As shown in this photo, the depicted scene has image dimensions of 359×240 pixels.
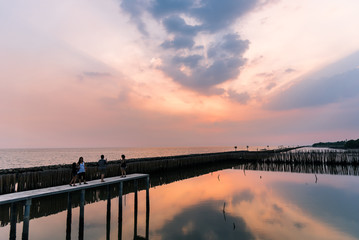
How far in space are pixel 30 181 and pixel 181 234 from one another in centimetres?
1275

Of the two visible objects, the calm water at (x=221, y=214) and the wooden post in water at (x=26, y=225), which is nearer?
the wooden post in water at (x=26, y=225)

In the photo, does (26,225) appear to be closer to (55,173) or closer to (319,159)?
(55,173)

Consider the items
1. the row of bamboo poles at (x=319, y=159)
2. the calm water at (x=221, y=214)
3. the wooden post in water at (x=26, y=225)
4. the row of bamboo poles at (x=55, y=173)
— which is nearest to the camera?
the wooden post in water at (x=26, y=225)

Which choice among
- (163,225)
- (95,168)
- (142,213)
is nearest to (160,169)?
(95,168)

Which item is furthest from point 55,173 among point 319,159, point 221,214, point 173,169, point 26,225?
point 319,159

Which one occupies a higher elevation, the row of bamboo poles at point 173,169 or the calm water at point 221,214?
the row of bamboo poles at point 173,169

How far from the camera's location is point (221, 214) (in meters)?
14.6

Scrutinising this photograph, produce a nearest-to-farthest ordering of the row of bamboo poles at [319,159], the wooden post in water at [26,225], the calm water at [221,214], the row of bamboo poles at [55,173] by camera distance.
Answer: the wooden post in water at [26,225]
the calm water at [221,214]
the row of bamboo poles at [55,173]
the row of bamboo poles at [319,159]

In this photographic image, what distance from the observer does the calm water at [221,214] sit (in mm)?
11613

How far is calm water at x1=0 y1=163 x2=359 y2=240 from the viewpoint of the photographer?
1161cm

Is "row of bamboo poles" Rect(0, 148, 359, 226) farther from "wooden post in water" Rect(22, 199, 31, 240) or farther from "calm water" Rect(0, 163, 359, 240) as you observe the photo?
"wooden post in water" Rect(22, 199, 31, 240)

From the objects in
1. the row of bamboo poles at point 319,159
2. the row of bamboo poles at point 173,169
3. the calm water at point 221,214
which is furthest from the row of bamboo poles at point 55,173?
the row of bamboo poles at point 319,159

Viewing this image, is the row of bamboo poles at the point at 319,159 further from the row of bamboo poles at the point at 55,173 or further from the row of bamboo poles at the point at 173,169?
the row of bamboo poles at the point at 55,173

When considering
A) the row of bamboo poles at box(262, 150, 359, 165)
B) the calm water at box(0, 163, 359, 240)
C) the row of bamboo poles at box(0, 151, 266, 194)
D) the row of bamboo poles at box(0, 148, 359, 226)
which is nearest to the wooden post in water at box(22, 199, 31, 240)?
the calm water at box(0, 163, 359, 240)
